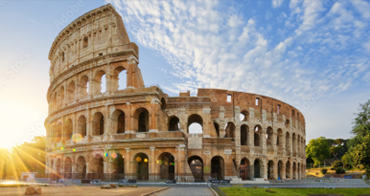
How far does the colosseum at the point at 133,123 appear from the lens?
29312mm

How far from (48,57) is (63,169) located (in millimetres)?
21176

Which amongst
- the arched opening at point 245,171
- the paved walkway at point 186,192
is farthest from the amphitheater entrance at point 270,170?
the paved walkway at point 186,192

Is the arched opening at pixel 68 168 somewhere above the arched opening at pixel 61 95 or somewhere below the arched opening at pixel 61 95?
below

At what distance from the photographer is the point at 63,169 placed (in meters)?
34.4

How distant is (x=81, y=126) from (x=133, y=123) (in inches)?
319

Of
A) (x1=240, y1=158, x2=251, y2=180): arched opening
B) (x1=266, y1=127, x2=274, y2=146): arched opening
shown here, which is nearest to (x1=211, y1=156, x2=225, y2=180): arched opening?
(x1=240, y1=158, x2=251, y2=180): arched opening

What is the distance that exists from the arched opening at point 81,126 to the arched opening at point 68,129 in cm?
267

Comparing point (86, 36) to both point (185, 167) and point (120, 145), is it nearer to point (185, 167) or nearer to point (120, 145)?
point (120, 145)

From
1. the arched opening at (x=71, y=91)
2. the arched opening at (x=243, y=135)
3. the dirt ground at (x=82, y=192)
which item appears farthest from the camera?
the arched opening at (x=243, y=135)

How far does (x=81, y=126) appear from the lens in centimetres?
3422

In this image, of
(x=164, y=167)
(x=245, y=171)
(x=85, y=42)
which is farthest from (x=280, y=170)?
(x=85, y=42)

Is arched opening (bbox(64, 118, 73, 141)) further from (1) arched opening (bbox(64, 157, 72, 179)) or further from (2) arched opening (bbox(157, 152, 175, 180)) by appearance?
(2) arched opening (bbox(157, 152, 175, 180))

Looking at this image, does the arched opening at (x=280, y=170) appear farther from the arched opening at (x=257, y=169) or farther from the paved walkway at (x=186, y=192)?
the paved walkway at (x=186, y=192)

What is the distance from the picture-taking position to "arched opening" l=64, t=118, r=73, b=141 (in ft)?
118
